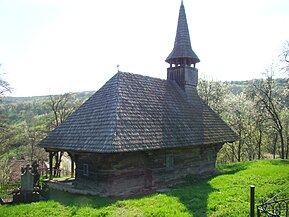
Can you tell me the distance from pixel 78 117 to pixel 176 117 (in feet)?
17.5

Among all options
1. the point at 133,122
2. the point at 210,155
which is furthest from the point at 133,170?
the point at 210,155

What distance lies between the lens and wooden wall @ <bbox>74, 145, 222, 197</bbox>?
1088 cm

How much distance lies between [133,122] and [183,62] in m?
8.59

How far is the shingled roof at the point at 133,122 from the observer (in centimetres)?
1101

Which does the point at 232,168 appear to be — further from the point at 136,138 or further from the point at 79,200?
the point at 79,200

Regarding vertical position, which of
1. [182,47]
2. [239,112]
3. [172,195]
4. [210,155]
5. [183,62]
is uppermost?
[182,47]

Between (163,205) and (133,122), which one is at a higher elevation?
(133,122)

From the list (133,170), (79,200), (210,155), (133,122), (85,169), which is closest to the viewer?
(79,200)

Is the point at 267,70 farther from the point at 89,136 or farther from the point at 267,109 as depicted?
the point at 89,136

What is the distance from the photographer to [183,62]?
61.7 feet

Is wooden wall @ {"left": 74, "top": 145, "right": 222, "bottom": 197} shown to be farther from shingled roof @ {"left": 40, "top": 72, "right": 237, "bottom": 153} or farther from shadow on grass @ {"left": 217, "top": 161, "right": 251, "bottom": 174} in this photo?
shadow on grass @ {"left": 217, "top": 161, "right": 251, "bottom": 174}

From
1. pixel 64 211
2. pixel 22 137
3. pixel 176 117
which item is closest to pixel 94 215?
pixel 64 211

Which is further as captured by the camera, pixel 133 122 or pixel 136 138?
pixel 133 122

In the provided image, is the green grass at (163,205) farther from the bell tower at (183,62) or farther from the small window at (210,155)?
the bell tower at (183,62)
